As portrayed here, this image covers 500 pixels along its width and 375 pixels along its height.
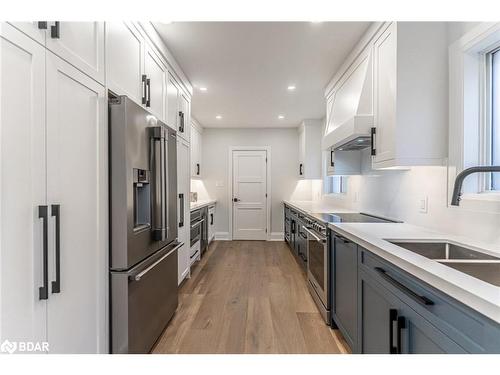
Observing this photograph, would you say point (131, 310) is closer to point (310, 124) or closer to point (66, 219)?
point (66, 219)

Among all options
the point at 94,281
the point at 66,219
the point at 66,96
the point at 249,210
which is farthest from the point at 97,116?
the point at 249,210

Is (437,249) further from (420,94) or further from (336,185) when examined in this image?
(336,185)

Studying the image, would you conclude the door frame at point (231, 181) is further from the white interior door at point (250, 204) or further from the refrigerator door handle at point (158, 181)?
the refrigerator door handle at point (158, 181)

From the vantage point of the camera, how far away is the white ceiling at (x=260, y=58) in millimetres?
2240

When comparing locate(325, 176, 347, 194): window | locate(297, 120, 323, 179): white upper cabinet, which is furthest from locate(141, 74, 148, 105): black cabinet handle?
locate(297, 120, 323, 179): white upper cabinet

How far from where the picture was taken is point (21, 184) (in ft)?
3.11

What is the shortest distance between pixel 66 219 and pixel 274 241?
5055 mm

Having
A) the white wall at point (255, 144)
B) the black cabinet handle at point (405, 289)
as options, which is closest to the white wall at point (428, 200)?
the black cabinet handle at point (405, 289)

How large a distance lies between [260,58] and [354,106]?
107 cm

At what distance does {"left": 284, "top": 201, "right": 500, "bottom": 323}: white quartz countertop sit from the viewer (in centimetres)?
78

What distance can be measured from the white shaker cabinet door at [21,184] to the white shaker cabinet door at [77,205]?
0.19 feet

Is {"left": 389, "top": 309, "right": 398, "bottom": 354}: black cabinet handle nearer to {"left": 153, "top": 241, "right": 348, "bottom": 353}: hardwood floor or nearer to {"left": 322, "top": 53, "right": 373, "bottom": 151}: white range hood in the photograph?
{"left": 153, "top": 241, "right": 348, "bottom": 353}: hardwood floor

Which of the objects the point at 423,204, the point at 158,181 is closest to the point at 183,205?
the point at 158,181

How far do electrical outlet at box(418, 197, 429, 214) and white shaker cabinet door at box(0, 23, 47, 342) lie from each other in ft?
7.62
